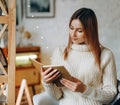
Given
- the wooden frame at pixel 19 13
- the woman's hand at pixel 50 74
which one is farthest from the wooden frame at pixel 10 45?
the wooden frame at pixel 19 13

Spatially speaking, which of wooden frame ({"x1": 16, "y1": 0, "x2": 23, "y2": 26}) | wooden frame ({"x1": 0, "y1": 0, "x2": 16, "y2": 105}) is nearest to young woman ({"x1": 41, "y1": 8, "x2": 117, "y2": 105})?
wooden frame ({"x1": 0, "y1": 0, "x2": 16, "y2": 105})

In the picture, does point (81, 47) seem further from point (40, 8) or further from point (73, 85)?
point (40, 8)

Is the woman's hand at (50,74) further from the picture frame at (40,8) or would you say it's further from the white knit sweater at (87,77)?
the picture frame at (40,8)

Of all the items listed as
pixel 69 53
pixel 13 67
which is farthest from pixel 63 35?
pixel 13 67

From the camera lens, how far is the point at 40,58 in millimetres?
2975

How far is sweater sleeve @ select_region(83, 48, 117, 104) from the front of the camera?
1.45 metres

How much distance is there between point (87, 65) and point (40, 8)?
5.49 ft

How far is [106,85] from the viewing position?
1506mm

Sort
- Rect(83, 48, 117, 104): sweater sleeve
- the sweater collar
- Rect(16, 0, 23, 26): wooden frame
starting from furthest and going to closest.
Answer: Rect(16, 0, 23, 26): wooden frame < the sweater collar < Rect(83, 48, 117, 104): sweater sleeve

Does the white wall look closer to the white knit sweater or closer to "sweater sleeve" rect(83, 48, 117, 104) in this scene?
the white knit sweater

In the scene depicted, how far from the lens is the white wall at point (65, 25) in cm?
305

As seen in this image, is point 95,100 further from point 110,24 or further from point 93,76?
point 110,24

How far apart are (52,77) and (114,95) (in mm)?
399

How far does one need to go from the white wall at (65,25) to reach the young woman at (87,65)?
1.51 metres
